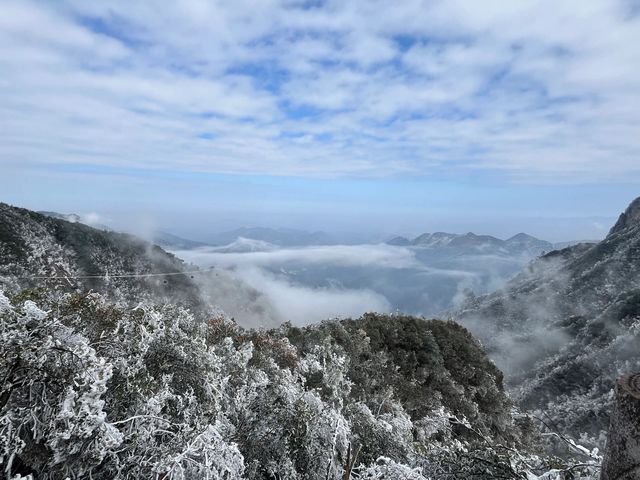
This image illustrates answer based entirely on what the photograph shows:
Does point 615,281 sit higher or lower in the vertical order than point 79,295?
lower

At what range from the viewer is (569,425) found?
165 ft

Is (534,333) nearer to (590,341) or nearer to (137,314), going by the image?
(590,341)

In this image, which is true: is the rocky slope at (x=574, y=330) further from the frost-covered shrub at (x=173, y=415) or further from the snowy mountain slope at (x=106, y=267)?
the snowy mountain slope at (x=106, y=267)

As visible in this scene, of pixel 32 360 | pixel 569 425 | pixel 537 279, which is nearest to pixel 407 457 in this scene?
pixel 32 360

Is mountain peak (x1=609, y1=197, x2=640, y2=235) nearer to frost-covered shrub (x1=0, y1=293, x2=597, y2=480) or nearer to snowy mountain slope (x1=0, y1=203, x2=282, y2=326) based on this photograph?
snowy mountain slope (x1=0, y1=203, x2=282, y2=326)

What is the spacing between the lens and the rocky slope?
5847 cm

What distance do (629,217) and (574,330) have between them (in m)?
83.9

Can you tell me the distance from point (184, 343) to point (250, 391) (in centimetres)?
187

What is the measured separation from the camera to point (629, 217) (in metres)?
145

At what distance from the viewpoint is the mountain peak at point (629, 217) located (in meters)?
142

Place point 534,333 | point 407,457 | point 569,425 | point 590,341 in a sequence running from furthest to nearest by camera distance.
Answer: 1. point 534,333
2. point 590,341
3. point 569,425
4. point 407,457

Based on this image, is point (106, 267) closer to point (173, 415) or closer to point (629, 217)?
point (173, 415)

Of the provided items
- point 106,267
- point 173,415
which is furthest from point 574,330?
point 173,415

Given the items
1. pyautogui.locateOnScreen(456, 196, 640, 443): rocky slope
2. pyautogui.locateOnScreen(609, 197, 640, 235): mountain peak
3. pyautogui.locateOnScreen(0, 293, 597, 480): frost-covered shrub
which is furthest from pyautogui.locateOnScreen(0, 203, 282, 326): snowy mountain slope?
pyautogui.locateOnScreen(609, 197, 640, 235): mountain peak
